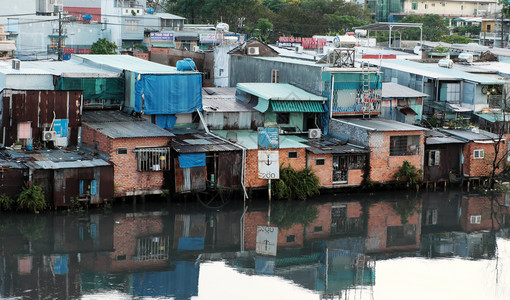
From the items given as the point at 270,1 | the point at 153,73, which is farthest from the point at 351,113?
the point at 270,1

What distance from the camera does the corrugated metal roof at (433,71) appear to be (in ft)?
106

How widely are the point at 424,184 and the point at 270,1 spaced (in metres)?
48.4

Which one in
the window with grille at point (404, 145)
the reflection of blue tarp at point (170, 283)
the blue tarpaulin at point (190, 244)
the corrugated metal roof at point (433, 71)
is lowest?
the reflection of blue tarp at point (170, 283)

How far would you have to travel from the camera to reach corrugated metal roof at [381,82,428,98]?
3038 cm

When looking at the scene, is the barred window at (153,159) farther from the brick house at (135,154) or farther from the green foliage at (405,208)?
the green foliage at (405,208)

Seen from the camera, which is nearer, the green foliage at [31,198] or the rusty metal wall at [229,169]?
the green foliage at [31,198]

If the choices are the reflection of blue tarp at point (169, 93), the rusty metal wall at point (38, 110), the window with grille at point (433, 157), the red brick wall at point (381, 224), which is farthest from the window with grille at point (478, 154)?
the rusty metal wall at point (38, 110)

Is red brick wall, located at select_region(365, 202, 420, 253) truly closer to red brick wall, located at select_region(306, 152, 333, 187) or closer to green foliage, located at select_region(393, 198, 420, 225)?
green foliage, located at select_region(393, 198, 420, 225)

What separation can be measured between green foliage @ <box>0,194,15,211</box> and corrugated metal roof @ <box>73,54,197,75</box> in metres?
6.68

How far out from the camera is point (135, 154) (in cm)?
2403

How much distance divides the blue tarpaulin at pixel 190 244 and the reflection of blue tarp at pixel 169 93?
237 inches

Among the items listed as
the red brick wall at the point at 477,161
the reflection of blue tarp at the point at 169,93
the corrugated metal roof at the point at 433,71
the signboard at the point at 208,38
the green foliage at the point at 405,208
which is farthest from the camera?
the signboard at the point at 208,38

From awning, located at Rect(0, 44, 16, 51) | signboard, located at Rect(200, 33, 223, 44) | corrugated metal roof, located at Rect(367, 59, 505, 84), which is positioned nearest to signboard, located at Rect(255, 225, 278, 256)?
corrugated metal roof, located at Rect(367, 59, 505, 84)

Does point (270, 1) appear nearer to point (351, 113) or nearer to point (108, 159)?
point (351, 113)
